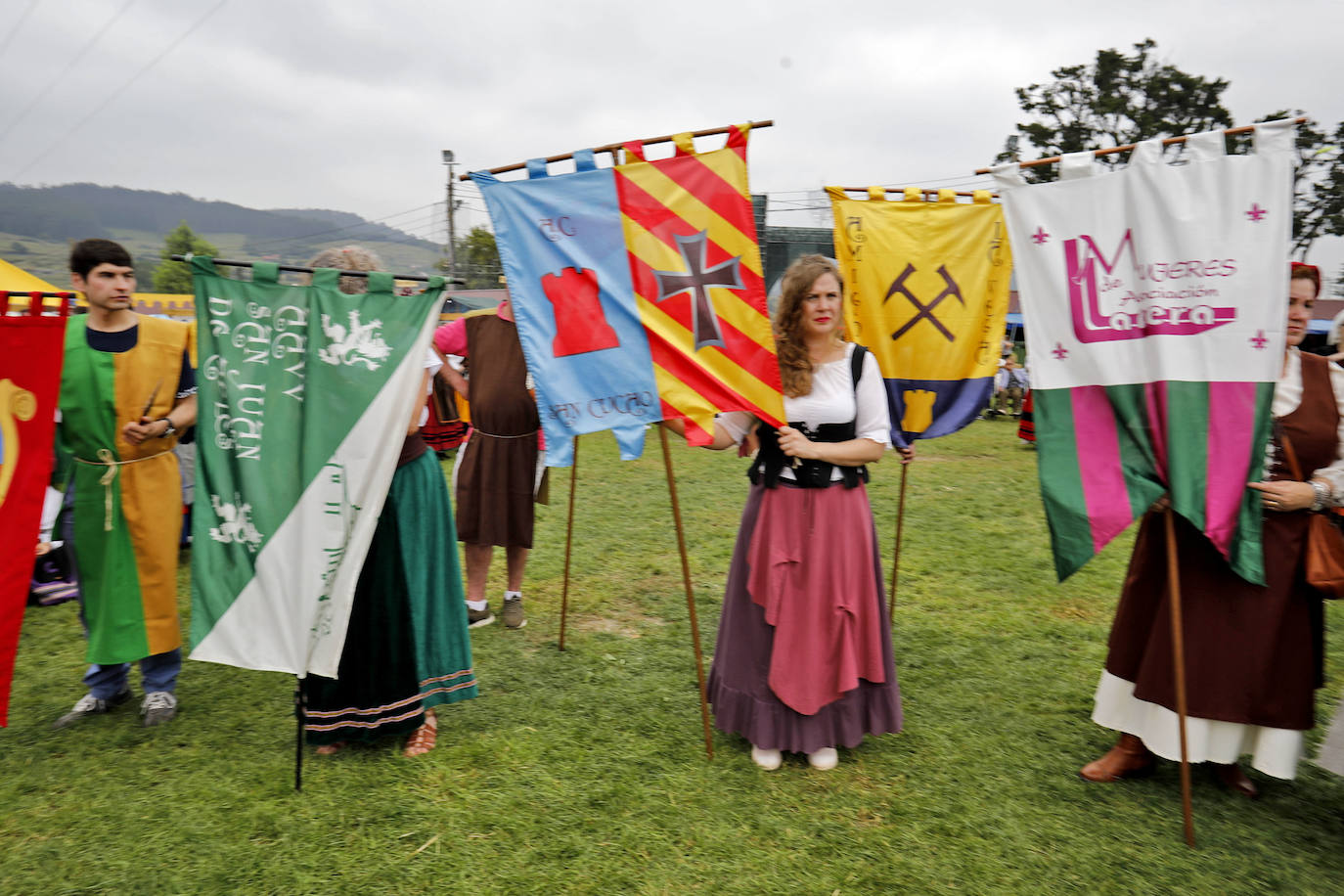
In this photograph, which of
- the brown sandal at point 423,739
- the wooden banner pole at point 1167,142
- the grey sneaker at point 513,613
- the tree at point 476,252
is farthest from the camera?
the tree at point 476,252

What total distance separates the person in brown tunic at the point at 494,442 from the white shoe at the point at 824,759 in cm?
208

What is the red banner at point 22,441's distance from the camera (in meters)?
2.69

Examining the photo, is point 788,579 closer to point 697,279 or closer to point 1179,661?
point 697,279

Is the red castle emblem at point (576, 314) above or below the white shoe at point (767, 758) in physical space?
above

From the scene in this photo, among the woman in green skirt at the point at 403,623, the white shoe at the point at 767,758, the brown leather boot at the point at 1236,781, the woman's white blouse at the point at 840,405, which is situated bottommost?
the brown leather boot at the point at 1236,781

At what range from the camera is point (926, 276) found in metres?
3.71

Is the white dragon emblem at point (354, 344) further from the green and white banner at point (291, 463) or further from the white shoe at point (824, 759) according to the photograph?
the white shoe at point (824, 759)

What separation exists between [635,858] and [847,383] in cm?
187

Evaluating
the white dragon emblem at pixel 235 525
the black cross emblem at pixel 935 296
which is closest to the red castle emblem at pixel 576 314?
the white dragon emblem at pixel 235 525

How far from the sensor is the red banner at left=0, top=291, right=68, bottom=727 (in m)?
2.69

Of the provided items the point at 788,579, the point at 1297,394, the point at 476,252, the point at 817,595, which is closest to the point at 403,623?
the point at 788,579

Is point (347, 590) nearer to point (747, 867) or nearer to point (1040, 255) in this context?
point (747, 867)

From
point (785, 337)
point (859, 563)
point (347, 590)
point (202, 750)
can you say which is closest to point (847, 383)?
point (785, 337)

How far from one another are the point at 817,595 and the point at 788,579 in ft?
0.40
